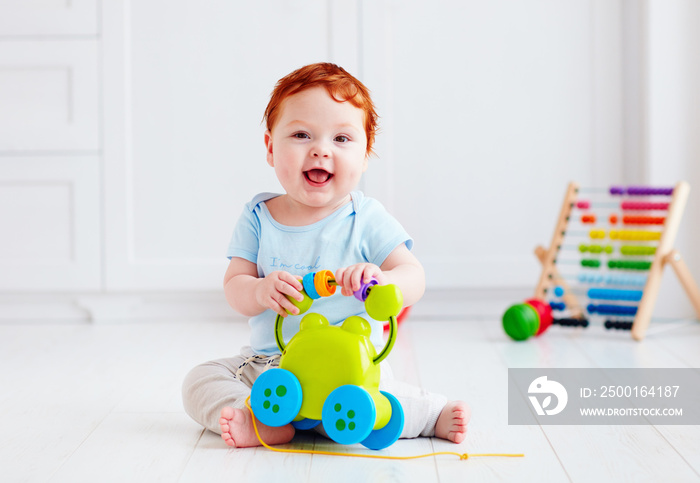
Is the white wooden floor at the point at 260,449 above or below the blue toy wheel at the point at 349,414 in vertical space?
below

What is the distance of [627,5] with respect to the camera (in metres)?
2.01

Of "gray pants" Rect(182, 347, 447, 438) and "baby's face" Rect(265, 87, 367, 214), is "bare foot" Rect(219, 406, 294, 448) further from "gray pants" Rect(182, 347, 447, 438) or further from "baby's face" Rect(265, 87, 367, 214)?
"baby's face" Rect(265, 87, 367, 214)

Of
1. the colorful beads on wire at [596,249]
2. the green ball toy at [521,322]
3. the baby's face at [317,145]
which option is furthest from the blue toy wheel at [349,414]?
the colorful beads on wire at [596,249]

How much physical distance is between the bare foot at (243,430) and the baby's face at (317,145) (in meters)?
0.32

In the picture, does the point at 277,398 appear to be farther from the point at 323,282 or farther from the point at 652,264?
the point at 652,264

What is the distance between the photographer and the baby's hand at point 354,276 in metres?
0.94

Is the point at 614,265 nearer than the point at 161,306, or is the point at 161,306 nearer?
the point at 614,265

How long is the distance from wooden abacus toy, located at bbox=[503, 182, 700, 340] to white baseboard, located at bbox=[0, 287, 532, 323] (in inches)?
6.7

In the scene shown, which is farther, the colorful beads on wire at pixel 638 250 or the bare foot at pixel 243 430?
the colorful beads on wire at pixel 638 250

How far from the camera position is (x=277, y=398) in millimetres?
939

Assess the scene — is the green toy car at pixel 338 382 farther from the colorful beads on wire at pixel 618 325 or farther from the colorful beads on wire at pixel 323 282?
the colorful beads on wire at pixel 618 325

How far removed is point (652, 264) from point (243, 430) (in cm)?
119

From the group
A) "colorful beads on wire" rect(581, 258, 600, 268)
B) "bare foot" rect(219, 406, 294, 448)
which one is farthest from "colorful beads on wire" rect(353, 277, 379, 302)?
"colorful beads on wire" rect(581, 258, 600, 268)

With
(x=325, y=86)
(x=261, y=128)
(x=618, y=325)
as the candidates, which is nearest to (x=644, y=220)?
(x=618, y=325)
